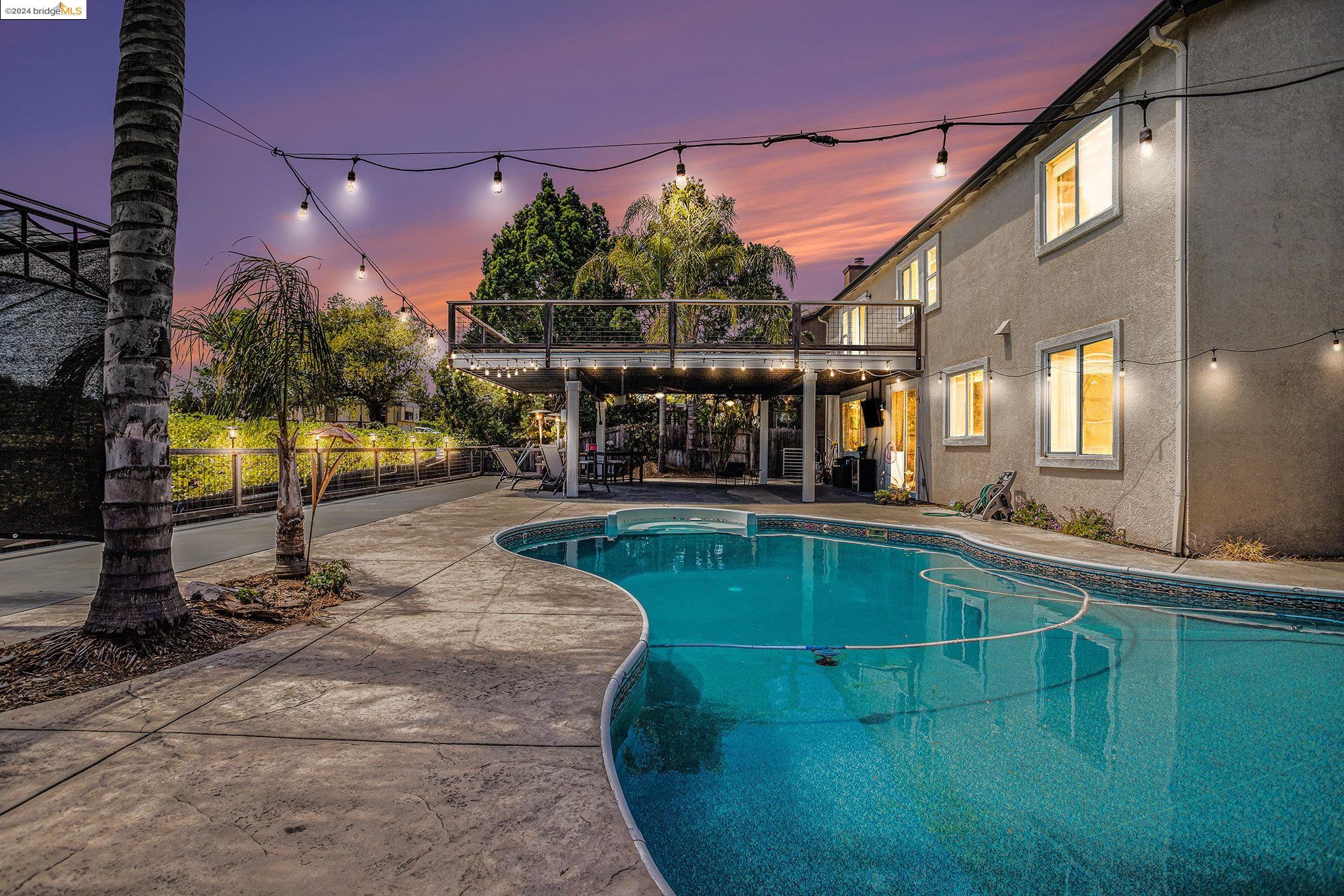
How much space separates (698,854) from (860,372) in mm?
12393

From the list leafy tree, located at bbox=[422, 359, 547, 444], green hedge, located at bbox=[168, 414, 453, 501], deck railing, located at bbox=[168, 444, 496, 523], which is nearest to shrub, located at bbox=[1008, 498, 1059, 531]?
deck railing, located at bbox=[168, 444, 496, 523]

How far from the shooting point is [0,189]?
186 inches

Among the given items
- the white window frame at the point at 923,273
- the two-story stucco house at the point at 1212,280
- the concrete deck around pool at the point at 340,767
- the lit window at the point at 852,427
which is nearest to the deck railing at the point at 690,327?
the white window frame at the point at 923,273

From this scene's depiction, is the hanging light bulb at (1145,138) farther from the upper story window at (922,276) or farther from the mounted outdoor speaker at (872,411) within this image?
the mounted outdoor speaker at (872,411)

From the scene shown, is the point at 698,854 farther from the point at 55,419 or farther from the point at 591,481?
the point at 591,481

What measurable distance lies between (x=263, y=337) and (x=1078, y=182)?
9.34 metres

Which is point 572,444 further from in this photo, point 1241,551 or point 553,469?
point 1241,551

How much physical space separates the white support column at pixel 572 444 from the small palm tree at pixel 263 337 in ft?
25.2

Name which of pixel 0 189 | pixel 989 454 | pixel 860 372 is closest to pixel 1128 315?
pixel 989 454

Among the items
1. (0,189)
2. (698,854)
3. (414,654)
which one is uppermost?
(0,189)

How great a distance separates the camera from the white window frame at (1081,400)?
6957mm

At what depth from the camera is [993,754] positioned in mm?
2986

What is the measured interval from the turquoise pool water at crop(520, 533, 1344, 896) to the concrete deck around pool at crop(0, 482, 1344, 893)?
611 mm

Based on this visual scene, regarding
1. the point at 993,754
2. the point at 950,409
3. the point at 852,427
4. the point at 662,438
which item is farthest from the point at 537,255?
the point at 993,754
